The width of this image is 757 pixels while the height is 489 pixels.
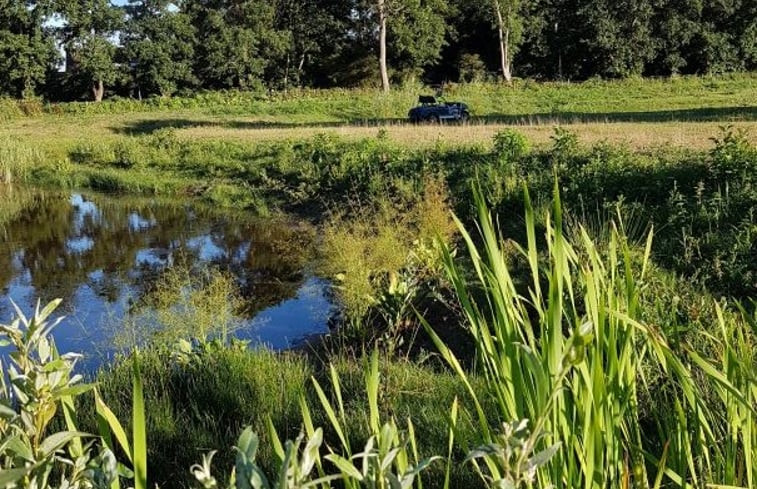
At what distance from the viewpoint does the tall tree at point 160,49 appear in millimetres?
45156

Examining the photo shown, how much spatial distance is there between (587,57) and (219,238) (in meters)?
38.2

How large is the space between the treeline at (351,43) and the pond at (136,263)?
2880cm

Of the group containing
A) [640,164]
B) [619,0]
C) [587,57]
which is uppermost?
[619,0]

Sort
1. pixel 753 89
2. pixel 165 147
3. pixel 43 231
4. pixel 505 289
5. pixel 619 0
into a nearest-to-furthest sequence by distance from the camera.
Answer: pixel 505 289, pixel 43 231, pixel 165 147, pixel 753 89, pixel 619 0

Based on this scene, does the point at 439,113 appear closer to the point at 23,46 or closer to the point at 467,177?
the point at 467,177

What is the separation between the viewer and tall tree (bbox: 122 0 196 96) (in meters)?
45.2

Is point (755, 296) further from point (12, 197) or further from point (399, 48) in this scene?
point (399, 48)

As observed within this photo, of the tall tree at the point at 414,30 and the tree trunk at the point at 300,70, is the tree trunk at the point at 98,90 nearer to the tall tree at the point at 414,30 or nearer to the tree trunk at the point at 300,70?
the tree trunk at the point at 300,70

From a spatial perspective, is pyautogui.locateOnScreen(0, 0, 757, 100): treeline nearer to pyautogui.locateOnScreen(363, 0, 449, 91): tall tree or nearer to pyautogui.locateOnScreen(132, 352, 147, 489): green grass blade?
pyautogui.locateOnScreen(363, 0, 449, 91): tall tree

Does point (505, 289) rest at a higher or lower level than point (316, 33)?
lower

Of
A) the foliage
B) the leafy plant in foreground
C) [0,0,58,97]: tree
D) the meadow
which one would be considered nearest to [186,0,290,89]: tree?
[0,0,58,97]: tree

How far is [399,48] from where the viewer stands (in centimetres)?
4444

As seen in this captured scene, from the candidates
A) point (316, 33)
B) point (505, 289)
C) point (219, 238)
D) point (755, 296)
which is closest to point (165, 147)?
point (219, 238)

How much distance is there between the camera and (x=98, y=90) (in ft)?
150
